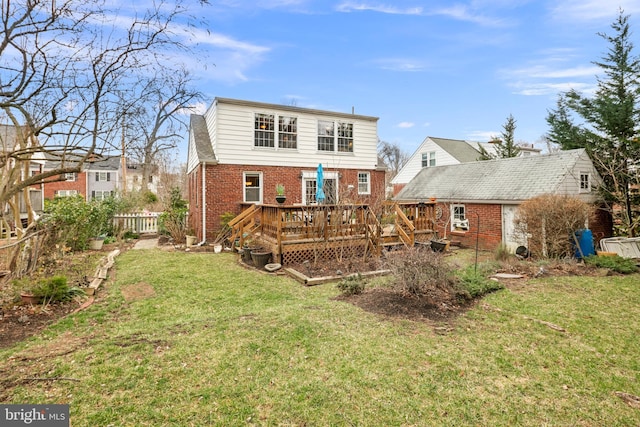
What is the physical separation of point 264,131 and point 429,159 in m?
16.7

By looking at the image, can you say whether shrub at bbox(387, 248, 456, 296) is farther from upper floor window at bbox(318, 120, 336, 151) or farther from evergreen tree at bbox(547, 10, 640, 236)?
evergreen tree at bbox(547, 10, 640, 236)

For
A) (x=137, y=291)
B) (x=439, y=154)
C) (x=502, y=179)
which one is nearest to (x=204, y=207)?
(x=137, y=291)

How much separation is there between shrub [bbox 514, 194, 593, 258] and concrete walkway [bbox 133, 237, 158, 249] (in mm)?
13639

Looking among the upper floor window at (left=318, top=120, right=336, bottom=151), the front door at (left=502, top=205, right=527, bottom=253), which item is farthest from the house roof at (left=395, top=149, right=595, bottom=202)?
the upper floor window at (left=318, top=120, right=336, bottom=151)

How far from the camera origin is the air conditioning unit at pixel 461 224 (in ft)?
45.9

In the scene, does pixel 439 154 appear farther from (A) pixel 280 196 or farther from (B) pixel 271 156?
(A) pixel 280 196

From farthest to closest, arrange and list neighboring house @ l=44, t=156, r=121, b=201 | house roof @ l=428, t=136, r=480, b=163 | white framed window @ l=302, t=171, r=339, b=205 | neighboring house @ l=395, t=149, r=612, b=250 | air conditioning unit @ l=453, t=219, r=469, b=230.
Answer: neighboring house @ l=44, t=156, r=121, b=201
house roof @ l=428, t=136, r=480, b=163
white framed window @ l=302, t=171, r=339, b=205
air conditioning unit @ l=453, t=219, r=469, b=230
neighboring house @ l=395, t=149, r=612, b=250

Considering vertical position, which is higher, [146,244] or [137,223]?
[137,223]

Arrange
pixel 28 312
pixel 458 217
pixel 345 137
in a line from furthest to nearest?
pixel 345 137 < pixel 458 217 < pixel 28 312

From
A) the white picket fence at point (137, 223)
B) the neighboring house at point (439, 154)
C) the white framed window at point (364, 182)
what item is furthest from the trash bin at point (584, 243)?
the white picket fence at point (137, 223)

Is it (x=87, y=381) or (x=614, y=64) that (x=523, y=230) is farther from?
(x=87, y=381)

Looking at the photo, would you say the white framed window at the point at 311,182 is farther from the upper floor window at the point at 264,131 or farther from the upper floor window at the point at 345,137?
the upper floor window at the point at 264,131

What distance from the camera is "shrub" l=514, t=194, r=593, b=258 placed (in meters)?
9.48

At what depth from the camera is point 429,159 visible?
85.1ft
